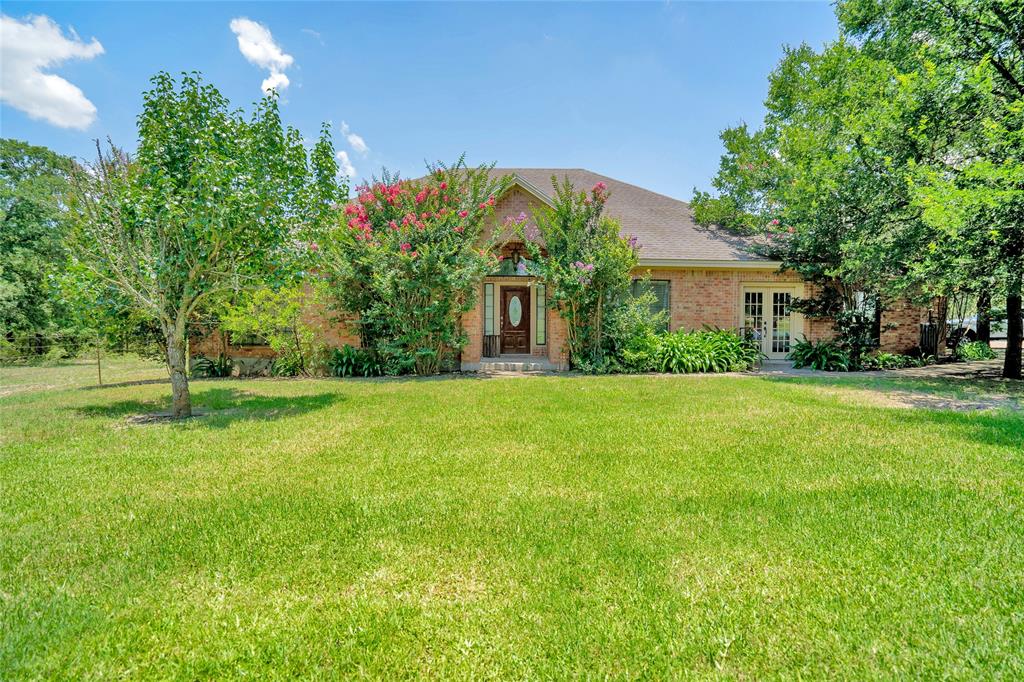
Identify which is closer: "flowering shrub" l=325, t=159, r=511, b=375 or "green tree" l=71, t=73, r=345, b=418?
"green tree" l=71, t=73, r=345, b=418

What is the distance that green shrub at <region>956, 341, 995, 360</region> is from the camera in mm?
16859

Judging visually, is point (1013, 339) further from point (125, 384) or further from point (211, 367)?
point (125, 384)

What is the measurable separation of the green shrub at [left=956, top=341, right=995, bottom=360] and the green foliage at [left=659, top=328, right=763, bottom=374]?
31.3 feet

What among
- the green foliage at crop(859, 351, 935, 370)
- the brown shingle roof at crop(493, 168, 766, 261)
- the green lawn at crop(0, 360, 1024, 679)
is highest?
the brown shingle roof at crop(493, 168, 766, 261)

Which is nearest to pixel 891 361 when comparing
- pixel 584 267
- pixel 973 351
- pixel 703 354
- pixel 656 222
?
pixel 973 351

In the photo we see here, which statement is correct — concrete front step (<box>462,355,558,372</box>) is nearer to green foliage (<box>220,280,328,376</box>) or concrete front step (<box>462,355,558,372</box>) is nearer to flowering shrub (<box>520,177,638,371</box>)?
flowering shrub (<box>520,177,638,371</box>)

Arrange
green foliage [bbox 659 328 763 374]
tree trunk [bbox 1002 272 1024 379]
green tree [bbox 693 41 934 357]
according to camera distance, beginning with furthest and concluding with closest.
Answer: green foliage [bbox 659 328 763 374]
tree trunk [bbox 1002 272 1024 379]
green tree [bbox 693 41 934 357]

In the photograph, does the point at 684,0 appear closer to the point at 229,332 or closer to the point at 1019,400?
the point at 1019,400

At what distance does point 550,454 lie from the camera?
5.24 m

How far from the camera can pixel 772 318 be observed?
52.3 feet

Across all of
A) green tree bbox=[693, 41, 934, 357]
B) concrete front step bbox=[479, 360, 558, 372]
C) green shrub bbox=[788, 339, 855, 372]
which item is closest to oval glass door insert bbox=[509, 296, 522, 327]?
concrete front step bbox=[479, 360, 558, 372]

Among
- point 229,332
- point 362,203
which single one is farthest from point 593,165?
point 229,332

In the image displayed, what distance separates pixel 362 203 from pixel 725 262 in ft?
35.8

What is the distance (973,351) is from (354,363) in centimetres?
2182
